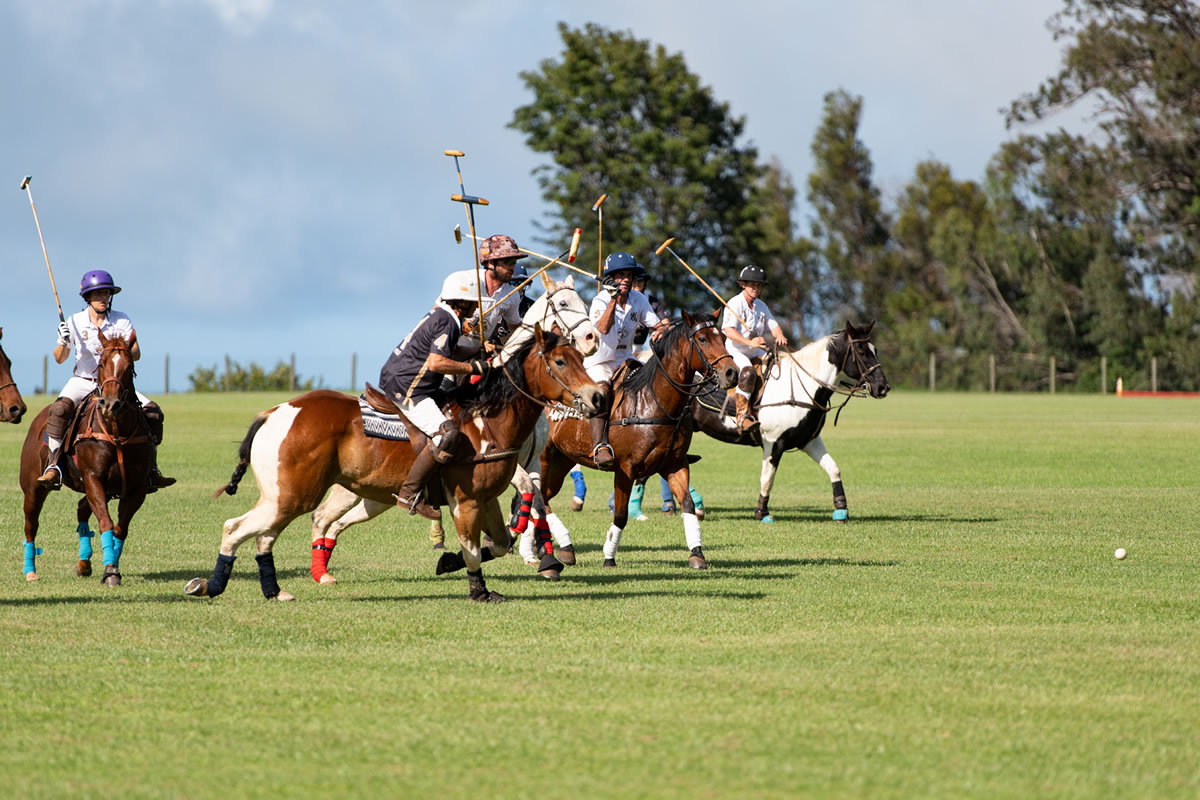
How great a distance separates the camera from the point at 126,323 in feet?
38.8

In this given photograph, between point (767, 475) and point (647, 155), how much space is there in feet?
176

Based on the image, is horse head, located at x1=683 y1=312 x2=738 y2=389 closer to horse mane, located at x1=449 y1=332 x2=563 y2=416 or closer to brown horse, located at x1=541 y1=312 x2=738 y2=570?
brown horse, located at x1=541 y1=312 x2=738 y2=570

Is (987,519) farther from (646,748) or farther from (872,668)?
(646,748)

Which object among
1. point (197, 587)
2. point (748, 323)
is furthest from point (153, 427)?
point (748, 323)

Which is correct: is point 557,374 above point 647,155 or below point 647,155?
below

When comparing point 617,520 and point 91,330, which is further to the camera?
point 617,520

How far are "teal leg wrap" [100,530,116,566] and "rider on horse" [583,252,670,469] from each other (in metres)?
4.63

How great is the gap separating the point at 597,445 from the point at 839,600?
2.95 m

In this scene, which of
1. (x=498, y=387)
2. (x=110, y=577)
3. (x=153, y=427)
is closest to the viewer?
(x=498, y=387)

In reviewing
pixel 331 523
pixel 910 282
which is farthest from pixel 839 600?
pixel 910 282

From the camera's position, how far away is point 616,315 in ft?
47.6

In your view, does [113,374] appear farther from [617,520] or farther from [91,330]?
[617,520]

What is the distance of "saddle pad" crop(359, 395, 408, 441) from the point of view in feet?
34.7

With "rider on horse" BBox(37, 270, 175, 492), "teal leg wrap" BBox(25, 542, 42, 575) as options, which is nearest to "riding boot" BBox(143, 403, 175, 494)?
"rider on horse" BBox(37, 270, 175, 492)
